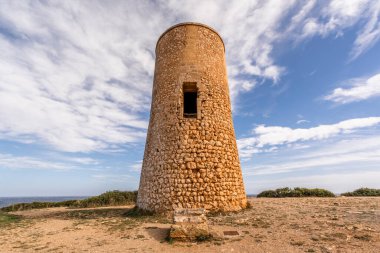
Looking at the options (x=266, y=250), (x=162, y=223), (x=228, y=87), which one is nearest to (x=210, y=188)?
(x=162, y=223)

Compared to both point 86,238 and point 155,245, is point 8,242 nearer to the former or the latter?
point 86,238

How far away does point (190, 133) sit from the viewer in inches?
398

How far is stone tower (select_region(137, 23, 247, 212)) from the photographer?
373 inches

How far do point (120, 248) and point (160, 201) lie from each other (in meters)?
4.16

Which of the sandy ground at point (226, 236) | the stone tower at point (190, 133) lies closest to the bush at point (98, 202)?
the stone tower at point (190, 133)

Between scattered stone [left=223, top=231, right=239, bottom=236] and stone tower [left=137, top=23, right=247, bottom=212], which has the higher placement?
stone tower [left=137, top=23, right=247, bottom=212]

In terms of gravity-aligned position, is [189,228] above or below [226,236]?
above

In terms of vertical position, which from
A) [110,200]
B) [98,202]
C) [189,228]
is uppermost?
[110,200]

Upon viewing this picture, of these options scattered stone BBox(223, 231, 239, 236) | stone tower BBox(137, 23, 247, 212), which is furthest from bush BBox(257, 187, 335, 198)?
scattered stone BBox(223, 231, 239, 236)

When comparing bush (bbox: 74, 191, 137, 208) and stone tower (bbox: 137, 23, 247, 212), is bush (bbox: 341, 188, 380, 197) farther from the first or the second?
bush (bbox: 74, 191, 137, 208)

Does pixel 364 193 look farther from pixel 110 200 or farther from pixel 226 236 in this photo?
pixel 110 200

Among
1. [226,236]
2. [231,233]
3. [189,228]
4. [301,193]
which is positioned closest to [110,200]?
[189,228]

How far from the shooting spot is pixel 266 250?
502cm

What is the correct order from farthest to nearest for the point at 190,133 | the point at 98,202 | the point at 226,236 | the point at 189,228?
the point at 98,202 < the point at 190,133 < the point at 226,236 < the point at 189,228
